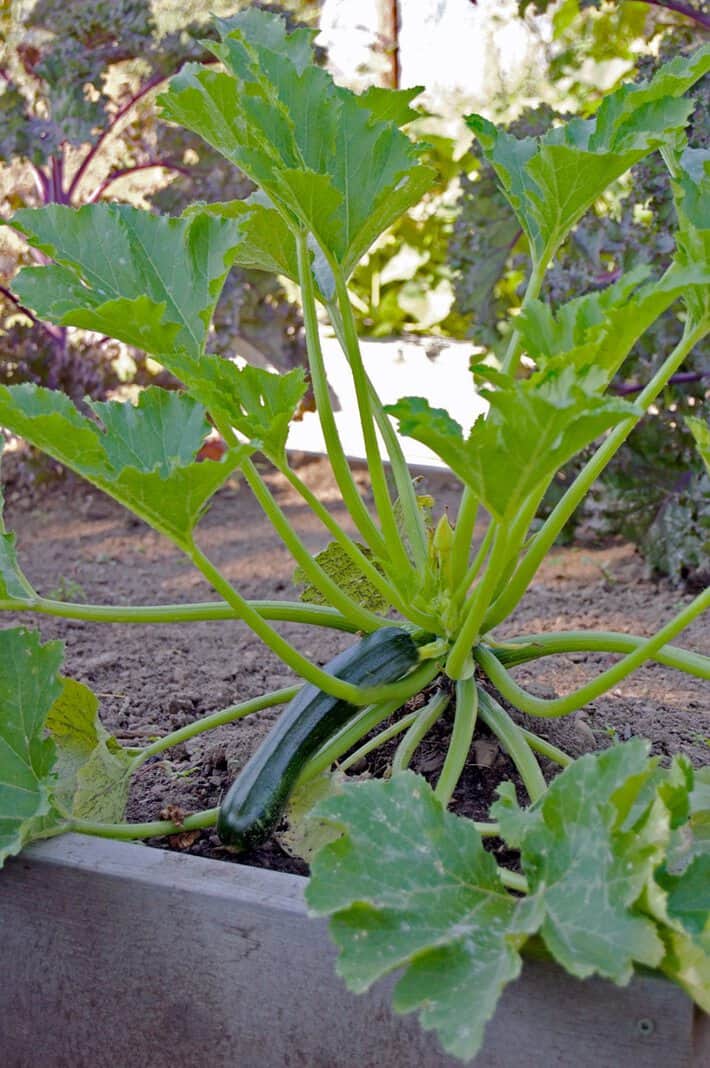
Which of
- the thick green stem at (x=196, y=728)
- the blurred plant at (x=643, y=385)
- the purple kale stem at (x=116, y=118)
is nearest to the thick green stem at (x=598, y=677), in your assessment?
the thick green stem at (x=196, y=728)

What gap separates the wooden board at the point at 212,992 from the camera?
100 cm

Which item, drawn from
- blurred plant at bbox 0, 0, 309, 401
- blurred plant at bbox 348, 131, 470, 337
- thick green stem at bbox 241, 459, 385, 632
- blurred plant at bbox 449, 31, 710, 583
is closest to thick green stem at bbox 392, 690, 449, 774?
thick green stem at bbox 241, 459, 385, 632

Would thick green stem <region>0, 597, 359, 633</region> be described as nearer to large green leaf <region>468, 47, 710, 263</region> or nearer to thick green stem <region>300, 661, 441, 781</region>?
thick green stem <region>300, 661, 441, 781</region>

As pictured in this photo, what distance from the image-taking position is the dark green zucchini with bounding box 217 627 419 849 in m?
1.25

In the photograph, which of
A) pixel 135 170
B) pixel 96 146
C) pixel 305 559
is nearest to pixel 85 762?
pixel 305 559

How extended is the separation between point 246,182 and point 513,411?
3.11 metres

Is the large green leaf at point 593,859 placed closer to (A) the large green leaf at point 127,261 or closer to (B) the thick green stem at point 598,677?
(B) the thick green stem at point 598,677

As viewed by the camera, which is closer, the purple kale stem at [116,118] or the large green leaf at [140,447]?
the large green leaf at [140,447]

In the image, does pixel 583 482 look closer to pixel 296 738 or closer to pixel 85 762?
pixel 296 738

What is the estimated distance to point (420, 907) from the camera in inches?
38.1

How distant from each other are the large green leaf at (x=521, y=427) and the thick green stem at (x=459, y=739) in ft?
1.12

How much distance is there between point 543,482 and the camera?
1.10m

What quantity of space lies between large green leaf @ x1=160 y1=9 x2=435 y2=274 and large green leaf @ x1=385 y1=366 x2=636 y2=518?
31 cm

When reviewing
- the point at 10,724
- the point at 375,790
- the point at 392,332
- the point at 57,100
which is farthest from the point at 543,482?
the point at 392,332
